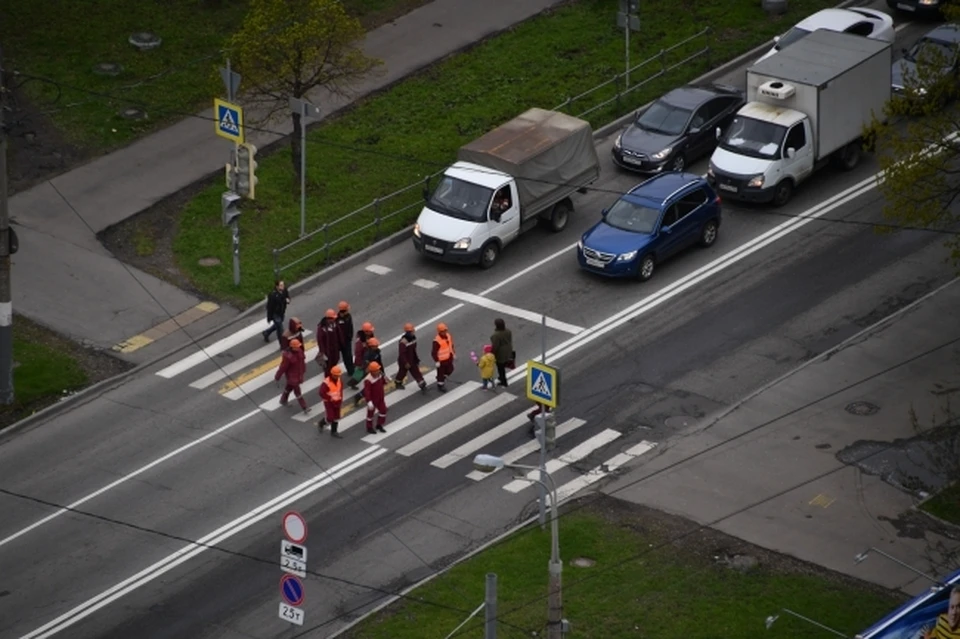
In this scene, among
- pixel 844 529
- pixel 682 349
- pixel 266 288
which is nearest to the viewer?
pixel 844 529

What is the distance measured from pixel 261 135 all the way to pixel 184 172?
7.62 ft

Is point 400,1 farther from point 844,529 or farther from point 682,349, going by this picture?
point 844,529

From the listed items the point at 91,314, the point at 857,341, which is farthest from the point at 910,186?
the point at 91,314

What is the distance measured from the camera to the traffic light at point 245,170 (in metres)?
37.0

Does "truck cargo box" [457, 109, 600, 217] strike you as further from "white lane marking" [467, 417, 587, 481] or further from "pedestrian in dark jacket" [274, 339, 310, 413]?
"pedestrian in dark jacket" [274, 339, 310, 413]

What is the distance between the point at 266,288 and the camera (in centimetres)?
3775

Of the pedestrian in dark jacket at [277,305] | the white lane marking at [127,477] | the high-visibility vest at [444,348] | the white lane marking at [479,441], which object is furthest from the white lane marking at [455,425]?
the pedestrian in dark jacket at [277,305]

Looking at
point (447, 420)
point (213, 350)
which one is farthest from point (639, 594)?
point (213, 350)

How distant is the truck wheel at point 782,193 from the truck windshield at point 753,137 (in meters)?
0.75

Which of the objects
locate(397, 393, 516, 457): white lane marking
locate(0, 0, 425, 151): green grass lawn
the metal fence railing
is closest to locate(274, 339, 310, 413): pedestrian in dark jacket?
locate(397, 393, 516, 457): white lane marking

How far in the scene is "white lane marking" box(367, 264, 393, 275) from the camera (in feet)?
126

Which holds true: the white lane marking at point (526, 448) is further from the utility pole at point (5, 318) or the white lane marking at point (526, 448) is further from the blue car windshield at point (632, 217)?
the utility pole at point (5, 318)

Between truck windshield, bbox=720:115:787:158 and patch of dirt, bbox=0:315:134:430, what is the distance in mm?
13801

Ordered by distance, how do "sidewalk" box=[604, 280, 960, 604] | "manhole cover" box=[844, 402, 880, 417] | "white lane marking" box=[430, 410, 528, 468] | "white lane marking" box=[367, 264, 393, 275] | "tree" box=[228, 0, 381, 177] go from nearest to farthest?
"sidewalk" box=[604, 280, 960, 604] < "white lane marking" box=[430, 410, 528, 468] < "manhole cover" box=[844, 402, 880, 417] < "white lane marking" box=[367, 264, 393, 275] < "tree" box=[228, 0, 381, 177]
